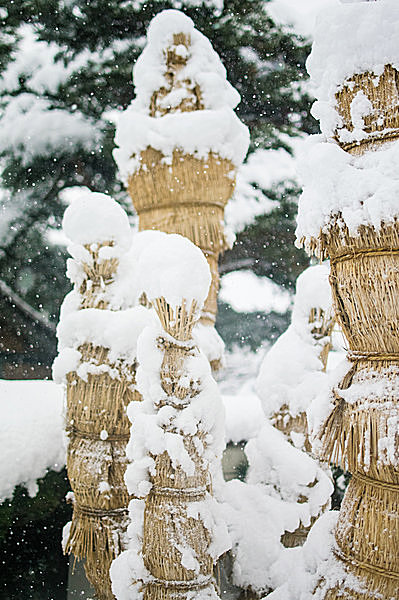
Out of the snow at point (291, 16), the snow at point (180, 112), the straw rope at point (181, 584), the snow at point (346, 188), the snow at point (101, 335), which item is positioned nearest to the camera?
the snow at point (346, 188)

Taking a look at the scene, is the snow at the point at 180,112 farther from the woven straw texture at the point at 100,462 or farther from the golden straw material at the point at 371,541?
the golden straw material at the point at 371,541

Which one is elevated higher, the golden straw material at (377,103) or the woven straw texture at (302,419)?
the golden straw material at (377,103)

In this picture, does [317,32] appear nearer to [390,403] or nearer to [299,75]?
[390,403]

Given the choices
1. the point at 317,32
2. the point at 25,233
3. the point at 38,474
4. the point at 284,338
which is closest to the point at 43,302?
the point at 25,233

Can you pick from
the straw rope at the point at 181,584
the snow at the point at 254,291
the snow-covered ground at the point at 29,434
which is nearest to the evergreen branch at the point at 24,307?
the snow-covered ground at the point at 29,434

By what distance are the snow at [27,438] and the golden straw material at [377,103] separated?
3.81ft

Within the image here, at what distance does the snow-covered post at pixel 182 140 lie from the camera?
5.64 ft

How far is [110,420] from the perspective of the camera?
4.58 ft

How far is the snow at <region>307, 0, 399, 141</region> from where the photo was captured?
87 centimetres

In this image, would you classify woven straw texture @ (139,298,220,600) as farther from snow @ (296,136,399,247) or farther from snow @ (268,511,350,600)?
snow @ (296,136,399,247)

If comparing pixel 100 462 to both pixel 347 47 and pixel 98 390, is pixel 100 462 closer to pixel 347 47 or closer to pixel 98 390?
pixel 98 390

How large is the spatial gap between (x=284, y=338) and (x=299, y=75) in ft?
4.93

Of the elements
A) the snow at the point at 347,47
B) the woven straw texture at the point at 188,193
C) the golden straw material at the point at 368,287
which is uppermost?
the woven straw texture at the point at 188,193

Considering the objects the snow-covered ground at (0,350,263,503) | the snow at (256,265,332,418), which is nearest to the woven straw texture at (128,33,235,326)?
the snow at (256,265,332,418)
